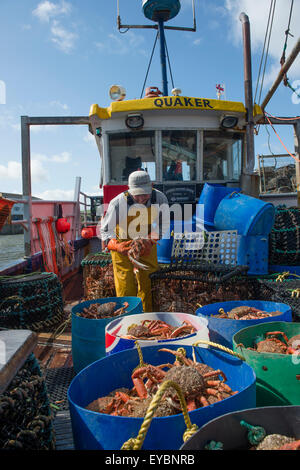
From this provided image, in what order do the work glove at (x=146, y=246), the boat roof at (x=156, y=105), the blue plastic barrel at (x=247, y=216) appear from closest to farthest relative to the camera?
the work glove at (x=146, y=246) < the blue plastic barrel at (x=247, y=216) < the boat roof at (x=156, y=105)

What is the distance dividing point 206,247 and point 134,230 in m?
0.92

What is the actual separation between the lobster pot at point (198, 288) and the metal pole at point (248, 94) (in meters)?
3.48

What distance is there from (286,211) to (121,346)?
2836mm

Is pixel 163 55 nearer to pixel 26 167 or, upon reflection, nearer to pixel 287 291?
pixel 26 167

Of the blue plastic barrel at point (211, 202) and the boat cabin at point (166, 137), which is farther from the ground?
the boat cabin at point (166, 137)

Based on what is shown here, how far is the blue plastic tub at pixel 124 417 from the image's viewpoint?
108 centimetres

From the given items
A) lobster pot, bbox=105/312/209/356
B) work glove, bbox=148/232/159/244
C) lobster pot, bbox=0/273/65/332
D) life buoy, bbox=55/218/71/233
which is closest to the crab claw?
work glove, bbox=148/232/159/244

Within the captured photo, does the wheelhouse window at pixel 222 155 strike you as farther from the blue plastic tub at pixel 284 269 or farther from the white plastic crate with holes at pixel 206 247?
the blue plastic tub at pixel 284 269

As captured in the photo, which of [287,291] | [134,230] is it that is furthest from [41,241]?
[287,291]

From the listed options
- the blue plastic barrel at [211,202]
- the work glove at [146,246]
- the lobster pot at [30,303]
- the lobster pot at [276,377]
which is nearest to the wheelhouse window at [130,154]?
the blue plastic barrel at [211,202]

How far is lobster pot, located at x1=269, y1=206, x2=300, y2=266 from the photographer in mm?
3633

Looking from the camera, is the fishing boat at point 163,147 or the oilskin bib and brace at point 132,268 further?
the fishing boat at point 163,147

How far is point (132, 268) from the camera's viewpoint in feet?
11.4
